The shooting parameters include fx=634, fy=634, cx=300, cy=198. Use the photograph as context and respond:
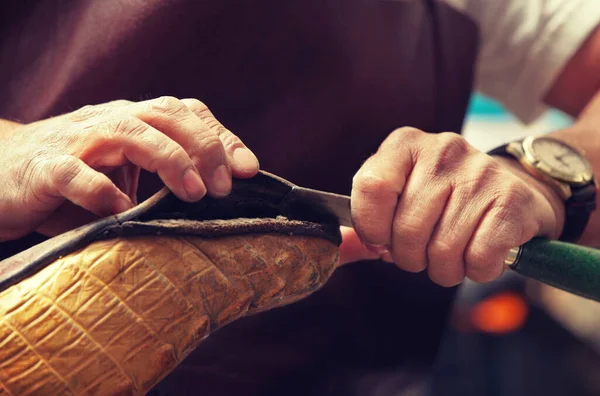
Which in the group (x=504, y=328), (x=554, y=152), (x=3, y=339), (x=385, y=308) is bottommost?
(x=504, y=328)

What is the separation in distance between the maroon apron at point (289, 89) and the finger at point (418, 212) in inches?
10.6

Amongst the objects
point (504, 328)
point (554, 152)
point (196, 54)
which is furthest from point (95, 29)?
point (504, 328)

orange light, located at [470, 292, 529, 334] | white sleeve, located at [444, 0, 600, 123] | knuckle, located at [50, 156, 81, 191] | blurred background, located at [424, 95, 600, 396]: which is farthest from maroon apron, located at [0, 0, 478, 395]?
orange light, located at [470, 292, 529, 334]

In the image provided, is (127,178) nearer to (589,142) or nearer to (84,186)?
(84,186)

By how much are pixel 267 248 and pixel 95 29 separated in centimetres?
41

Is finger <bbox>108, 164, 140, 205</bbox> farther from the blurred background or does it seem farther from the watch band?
the blurred background

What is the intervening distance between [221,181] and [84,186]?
0.34 ft

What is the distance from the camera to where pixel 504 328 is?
5.20ft

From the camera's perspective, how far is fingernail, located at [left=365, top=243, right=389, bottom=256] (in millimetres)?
631

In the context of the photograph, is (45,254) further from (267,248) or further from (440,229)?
(440,229)

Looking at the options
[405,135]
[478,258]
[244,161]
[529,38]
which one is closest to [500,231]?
[478,258]

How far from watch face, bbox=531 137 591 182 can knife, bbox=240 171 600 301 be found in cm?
16

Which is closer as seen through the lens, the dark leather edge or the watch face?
the dark leather edge

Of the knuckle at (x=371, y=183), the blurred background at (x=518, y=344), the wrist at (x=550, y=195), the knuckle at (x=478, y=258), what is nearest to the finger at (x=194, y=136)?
the knuckle at (x=371, y=183)
